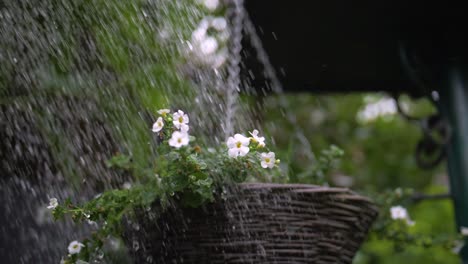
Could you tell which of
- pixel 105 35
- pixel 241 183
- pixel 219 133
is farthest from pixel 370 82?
pixel 241 183

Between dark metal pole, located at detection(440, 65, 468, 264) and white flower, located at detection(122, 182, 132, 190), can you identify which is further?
dark metal pole, located at detection(440, 65, 468, 264)

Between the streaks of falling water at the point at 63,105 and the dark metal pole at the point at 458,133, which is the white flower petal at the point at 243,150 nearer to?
the streaks of falling water at the point at 63,105

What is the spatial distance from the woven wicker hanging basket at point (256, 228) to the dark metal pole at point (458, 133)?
654 millimetres

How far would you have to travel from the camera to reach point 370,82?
81.4 inches

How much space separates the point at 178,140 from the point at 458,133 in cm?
90

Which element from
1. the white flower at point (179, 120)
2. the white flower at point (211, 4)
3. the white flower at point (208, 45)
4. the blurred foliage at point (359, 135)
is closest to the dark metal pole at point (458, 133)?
the white flower at point (208, 45)

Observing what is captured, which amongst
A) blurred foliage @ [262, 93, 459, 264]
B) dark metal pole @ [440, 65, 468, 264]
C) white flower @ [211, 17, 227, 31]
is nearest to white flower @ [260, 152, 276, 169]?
dark metal pole @ [440, 65, 468, 264]

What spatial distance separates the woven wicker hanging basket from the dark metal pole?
0.65 meters

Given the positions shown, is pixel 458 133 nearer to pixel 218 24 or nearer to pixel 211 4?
pixel 218 24

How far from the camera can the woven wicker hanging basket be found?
1.02 m

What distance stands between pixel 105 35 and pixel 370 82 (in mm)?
950

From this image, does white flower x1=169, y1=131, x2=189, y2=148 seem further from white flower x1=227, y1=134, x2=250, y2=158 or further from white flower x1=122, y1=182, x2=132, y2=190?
white flower x1=122, y1=182, x2=132, y2=190

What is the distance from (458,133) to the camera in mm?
1687

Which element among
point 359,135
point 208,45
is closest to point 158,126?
point 208,45
